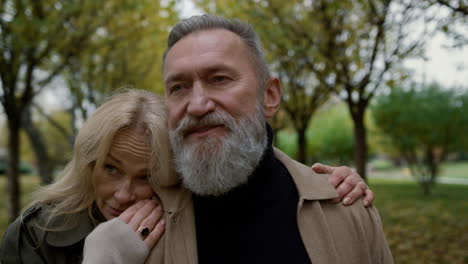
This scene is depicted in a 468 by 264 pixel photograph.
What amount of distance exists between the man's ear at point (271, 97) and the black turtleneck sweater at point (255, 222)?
26 centimetres

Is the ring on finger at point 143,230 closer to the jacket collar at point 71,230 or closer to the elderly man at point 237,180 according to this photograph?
the elderly man at point 237,180

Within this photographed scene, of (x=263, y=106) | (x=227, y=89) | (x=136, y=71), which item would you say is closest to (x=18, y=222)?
(x=227, y=89)

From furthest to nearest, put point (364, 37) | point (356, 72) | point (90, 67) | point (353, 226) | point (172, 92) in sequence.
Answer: point (90, 67), point (356, 72), point (364, 37), point (172, 92), point (353, 226)

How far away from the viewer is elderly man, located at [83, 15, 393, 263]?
1892 millimetres

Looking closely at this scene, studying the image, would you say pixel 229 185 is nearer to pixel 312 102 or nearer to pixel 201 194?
pixel 201 194

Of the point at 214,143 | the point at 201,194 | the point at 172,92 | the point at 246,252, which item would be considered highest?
the point at 172,92

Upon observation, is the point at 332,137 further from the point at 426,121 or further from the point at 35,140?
the point at 35,140

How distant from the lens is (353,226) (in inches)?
75.9

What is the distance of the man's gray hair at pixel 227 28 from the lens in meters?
2.12

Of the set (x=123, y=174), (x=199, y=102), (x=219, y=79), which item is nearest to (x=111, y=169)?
(x=123, y=174)

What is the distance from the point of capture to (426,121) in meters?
14.5

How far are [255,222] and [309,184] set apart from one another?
0.38 metres

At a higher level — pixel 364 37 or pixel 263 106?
pixel 364 37

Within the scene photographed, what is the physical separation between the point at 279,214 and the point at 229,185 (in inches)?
14.1
